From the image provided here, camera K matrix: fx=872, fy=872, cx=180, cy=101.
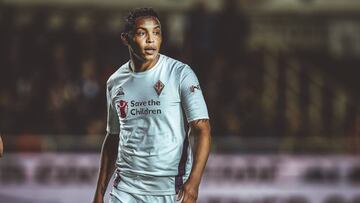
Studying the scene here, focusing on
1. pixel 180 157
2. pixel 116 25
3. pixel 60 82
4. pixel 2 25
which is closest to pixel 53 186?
pixel 60 82

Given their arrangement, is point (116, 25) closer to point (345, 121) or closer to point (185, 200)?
point (345, 121)

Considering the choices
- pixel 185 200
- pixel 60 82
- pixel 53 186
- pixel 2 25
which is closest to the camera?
pixel 185 200

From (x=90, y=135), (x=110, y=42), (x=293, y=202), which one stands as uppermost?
(x=110, y=42)

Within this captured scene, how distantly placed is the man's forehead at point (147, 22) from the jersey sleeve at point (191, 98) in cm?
30

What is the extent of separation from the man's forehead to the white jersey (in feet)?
0.76

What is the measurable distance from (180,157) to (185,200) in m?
0.46

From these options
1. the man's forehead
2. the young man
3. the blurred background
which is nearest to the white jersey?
the young man

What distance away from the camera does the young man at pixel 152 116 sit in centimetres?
480

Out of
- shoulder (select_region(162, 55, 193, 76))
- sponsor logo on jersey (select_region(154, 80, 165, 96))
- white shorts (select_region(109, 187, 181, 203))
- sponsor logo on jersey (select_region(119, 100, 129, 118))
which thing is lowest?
white shorts (select_region(109, 187, 181, 203))

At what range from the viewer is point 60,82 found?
1160 centimetres

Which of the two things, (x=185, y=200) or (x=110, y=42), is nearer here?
(x=185, y=200)

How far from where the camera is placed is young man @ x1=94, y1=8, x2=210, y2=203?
4.80m

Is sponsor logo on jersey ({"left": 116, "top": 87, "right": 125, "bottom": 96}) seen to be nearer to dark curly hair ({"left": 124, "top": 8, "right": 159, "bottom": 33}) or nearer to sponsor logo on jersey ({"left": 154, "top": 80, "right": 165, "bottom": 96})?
sponsor logo on jersey ({"left": 154, "top": 80, "right": 165, "bottom": 96})

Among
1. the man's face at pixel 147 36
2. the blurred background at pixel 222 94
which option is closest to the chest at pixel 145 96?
the man's face at pixel 147 36
